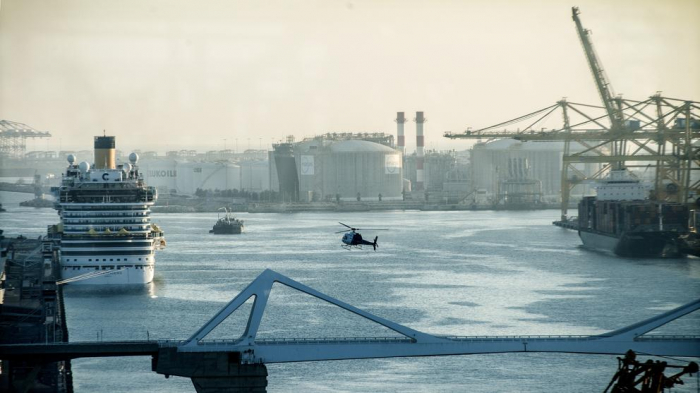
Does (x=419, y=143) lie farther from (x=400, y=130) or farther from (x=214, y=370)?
(x=214, y=370)

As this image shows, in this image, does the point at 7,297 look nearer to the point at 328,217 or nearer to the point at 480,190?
the point at 328,217

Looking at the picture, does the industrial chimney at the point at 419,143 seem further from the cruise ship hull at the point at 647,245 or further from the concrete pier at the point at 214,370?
the concrete pier at the point at 214,370

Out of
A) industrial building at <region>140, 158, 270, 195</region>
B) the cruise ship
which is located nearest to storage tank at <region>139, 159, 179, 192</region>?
industrial building at <region>140, 158, 270, 195</region>

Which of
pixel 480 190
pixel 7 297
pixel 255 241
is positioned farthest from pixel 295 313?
pixel 480 190

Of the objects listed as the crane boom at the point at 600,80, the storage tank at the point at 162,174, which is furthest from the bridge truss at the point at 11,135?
the crane boom at the point at 600,80

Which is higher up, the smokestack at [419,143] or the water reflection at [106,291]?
the smokestack at [419,143]

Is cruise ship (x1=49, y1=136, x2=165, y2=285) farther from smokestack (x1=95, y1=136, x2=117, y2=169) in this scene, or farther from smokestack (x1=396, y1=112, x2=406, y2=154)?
smokestack (x1=396, y1=112, x2=406, y2=154)

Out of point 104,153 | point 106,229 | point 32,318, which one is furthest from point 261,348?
point 104,153
